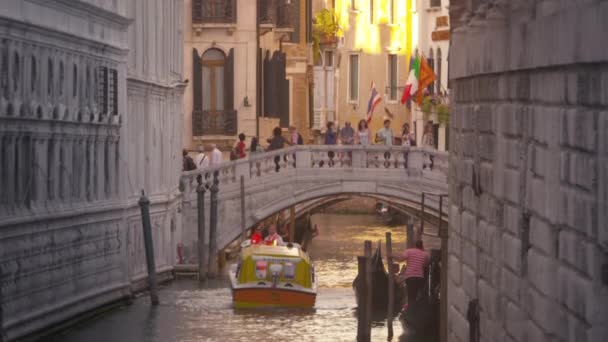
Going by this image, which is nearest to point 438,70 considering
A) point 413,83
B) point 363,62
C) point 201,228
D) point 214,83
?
point 413,83

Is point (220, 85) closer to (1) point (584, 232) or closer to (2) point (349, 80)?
(2) point (349, 80)

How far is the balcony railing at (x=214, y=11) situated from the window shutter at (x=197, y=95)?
0.69m

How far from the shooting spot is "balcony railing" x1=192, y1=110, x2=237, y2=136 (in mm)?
36562

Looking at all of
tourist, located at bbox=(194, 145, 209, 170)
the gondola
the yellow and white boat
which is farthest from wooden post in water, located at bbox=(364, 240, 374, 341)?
tourist, located at bbox=(194, 145, 209, 170)

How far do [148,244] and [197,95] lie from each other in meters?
12.7

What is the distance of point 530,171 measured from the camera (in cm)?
1079

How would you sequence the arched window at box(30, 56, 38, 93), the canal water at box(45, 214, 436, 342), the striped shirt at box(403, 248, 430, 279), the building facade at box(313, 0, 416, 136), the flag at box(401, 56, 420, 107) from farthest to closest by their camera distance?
1. the building facade at box(313, 0, 416, 136)
2. the flag at box(401, 56, 420, 107)
3. the canal water at box(45, 214, 436, 342)
4. the striped shirt at box(403, 248, 430, 279)
5. the arched window at box(30, 56, 38, 93)

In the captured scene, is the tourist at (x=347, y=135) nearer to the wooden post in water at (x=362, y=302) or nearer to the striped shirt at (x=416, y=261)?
the striped shirt at (x=416, y=261)

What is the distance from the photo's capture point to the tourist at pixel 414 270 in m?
21.3

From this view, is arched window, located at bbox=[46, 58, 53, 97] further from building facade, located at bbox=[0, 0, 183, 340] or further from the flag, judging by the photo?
the flag

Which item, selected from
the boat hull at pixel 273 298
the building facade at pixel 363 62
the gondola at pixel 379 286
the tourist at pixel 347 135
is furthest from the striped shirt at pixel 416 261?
the building facade at pixel 363 62

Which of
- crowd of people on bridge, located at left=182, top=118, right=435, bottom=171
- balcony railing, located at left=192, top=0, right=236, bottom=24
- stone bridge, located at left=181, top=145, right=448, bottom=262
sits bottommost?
stone bridge, located at left=181, top=145, right=448, bottom=262

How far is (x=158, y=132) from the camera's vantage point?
27.4 metres

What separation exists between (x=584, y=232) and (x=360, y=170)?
2244 cm
